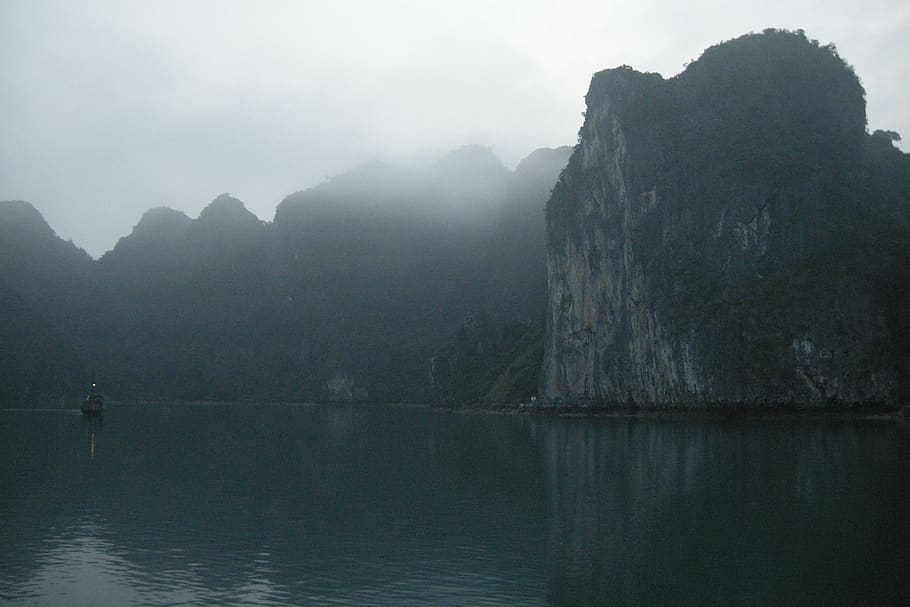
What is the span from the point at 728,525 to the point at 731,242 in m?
63.7

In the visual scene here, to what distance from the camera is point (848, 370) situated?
7356 centimetres

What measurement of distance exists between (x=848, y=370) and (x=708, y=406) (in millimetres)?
12000

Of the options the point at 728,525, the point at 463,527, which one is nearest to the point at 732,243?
the point at 728,525

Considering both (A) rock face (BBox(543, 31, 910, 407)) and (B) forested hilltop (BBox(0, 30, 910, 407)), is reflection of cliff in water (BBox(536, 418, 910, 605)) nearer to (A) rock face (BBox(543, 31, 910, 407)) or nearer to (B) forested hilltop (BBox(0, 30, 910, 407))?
(A) rock face (BBox(543, 31, 910, 407))

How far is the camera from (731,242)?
83750 millimetres

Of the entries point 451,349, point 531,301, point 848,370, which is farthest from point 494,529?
point 531,301

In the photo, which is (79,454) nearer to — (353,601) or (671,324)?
(353,601)

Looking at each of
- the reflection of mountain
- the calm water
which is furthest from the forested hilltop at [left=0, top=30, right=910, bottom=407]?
the reflection of mountain

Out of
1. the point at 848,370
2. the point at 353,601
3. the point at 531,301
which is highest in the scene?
the point at 531,301

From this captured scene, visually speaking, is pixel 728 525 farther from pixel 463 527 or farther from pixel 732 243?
pixel 732 243

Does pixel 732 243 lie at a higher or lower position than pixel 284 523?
higher

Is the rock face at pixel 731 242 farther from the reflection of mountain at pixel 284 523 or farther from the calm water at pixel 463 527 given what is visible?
the reflection of mountain at pixel 284 523

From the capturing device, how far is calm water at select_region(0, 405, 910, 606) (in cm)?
1784

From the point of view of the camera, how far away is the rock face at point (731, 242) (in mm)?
75938
